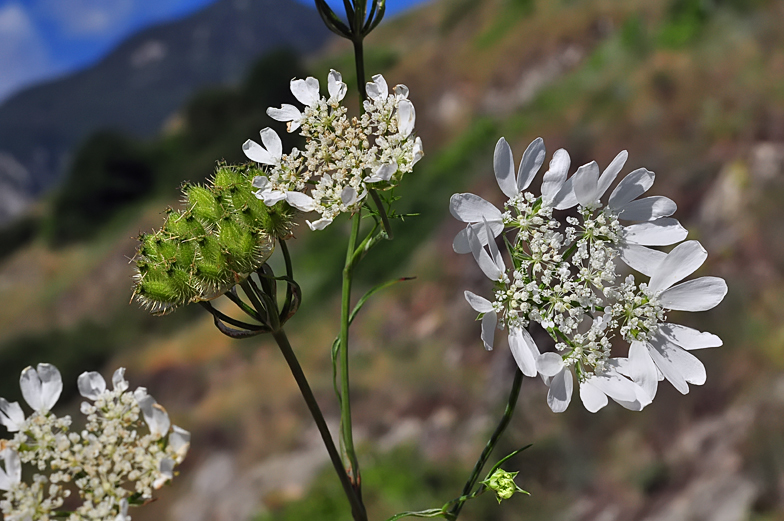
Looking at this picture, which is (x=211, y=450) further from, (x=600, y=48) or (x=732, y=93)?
(x=600, y=48)

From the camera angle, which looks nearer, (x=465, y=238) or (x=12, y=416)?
(x=465, y=238)

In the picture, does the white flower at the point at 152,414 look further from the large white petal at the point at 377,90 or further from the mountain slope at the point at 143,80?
the mountain slope at the point at 143,80

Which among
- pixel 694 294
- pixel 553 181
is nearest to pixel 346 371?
pixel 553 181

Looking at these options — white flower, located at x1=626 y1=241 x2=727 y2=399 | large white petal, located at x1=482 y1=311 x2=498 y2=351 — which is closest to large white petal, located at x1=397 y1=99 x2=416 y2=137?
large white petal, located at x1=482 y1=311 x2=498 y2=351

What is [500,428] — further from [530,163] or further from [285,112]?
[285,112]

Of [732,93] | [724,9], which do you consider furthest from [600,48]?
[732,93]

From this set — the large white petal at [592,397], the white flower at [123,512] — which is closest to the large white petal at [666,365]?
the large white petal at [592,397]
